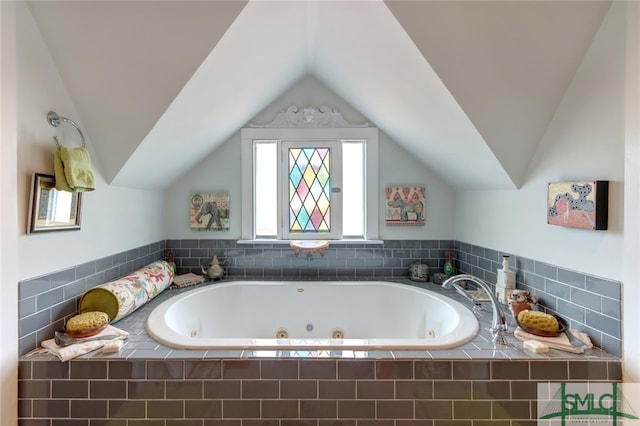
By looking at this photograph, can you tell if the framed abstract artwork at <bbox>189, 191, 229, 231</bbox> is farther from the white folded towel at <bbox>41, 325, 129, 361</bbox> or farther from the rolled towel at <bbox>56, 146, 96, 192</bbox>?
the white folded towel at <bbox>41, 325, 129, 361</bbox>

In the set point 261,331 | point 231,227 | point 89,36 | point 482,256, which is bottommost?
point 261,331

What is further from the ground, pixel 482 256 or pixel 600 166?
pixel 600 166

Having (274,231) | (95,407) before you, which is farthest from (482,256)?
(95,407)

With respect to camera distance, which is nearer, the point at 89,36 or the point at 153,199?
the point at 89,36

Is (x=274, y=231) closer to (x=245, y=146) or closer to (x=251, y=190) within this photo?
(x=251, y=190)

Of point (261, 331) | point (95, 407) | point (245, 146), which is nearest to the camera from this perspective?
point (95, 407)

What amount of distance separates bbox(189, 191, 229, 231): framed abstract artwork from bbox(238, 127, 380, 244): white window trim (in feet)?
0.56

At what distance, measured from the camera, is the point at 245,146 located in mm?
2398

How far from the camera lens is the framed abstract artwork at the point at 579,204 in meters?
1.18

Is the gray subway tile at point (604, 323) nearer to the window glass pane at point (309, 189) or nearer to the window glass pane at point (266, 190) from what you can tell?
the window glass pane at point (309, 189)

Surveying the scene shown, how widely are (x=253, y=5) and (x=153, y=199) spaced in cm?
162

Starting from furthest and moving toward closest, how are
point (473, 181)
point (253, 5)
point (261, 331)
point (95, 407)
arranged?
1. point (261, 331)
2. point (473, 181)
3. point (253, 5)
4. point (95, 407)

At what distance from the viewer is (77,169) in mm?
1322

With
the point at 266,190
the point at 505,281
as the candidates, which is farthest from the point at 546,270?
the point at 266,190
